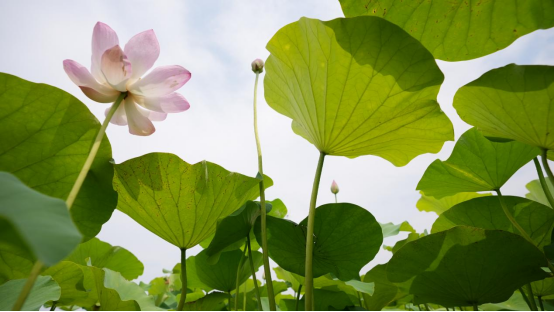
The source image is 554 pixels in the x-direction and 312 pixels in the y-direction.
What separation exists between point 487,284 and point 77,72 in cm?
112

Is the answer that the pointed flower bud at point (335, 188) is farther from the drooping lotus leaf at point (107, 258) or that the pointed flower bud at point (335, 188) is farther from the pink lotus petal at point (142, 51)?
the pink lotus petal at point (142, 51)

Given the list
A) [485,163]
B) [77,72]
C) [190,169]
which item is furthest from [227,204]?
[485,163]

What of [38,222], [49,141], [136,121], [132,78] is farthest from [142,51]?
[38,222]

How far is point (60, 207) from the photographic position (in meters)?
0.38

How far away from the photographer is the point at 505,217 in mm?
1007

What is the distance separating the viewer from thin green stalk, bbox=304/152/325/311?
63cm

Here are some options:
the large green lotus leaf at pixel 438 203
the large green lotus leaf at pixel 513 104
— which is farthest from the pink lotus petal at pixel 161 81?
the large green lotus leaf at pixel 438 203

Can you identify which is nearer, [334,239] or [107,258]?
Result: [334,239]

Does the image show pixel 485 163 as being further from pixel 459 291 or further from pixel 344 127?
pixel 344 127

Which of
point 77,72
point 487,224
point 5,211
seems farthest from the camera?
point 487,224

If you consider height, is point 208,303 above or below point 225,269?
below

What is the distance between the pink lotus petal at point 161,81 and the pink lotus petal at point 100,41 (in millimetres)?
73

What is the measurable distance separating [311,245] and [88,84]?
54 cm

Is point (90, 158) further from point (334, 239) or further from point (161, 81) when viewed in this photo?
point (334, 239)
